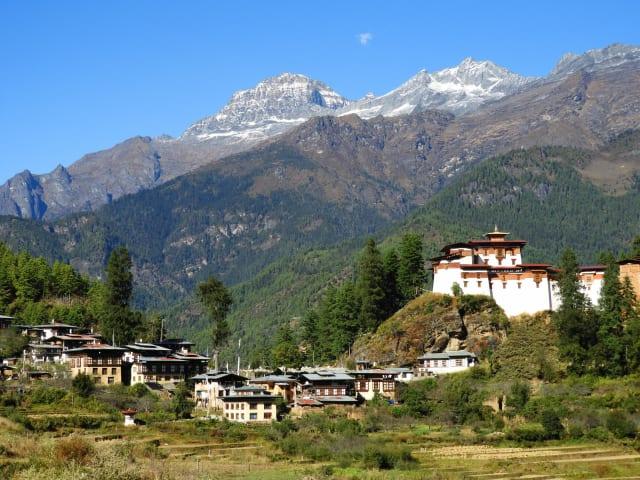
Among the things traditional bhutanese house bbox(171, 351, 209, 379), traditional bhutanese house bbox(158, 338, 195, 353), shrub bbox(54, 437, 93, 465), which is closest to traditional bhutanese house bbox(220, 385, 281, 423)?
traditional bhutanese house bbox(171, 351, 209, 379)

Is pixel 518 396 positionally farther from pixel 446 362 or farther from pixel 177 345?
pixel 177 345

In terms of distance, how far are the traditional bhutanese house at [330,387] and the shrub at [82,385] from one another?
2516 cm

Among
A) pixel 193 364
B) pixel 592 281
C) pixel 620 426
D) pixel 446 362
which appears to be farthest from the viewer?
pixel 592 281

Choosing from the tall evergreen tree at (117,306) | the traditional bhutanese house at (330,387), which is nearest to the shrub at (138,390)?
the tall evergreen tree at (117,306)

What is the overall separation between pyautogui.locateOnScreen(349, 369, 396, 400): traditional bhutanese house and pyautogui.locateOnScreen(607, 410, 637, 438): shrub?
96.0 ft

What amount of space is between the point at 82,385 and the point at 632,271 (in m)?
72.0

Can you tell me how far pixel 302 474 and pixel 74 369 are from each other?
52110mm

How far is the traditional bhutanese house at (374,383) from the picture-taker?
13338 cm

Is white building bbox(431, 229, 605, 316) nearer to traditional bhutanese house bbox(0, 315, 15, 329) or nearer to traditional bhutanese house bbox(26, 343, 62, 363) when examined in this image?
traditional bhutanese house bbox(26, 343, 62, 363)

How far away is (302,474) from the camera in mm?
91188

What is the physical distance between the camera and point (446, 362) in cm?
13638

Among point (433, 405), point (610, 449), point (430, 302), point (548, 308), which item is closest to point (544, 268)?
point (548, 308)

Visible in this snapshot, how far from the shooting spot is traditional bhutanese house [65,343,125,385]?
133 meters

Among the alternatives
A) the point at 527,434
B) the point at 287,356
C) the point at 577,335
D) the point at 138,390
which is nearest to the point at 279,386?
the point at 138,390
